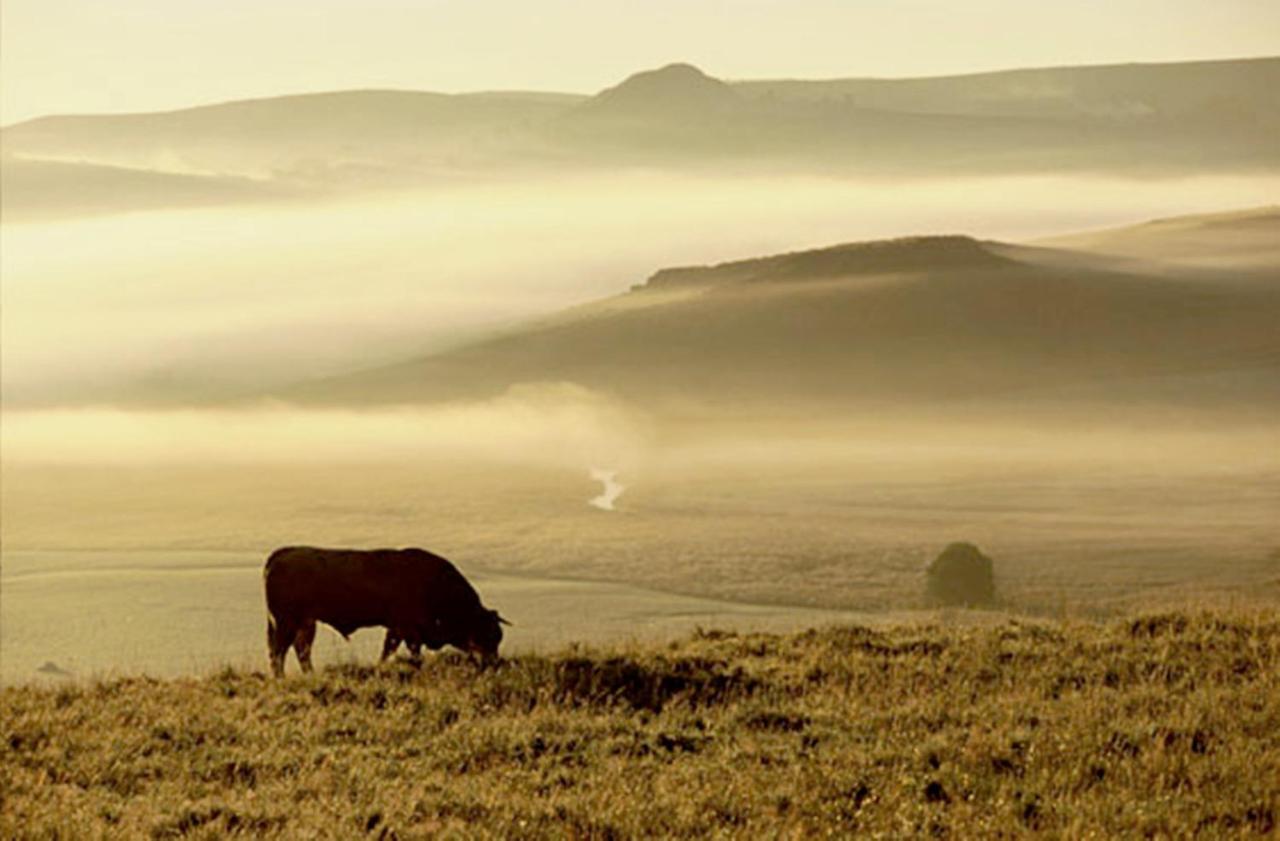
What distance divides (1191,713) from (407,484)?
143 meters

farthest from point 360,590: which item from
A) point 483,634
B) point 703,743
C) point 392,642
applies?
point 703,743

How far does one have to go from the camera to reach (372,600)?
69.1ft

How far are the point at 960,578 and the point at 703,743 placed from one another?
59426mm

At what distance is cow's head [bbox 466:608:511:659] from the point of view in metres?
21.2

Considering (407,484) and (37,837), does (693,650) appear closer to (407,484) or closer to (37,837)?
(37,837)

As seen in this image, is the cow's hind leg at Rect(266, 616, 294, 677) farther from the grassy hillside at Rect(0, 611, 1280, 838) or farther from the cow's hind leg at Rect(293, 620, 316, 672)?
the grassy hillside at Rect(0, 611, 1280, 838)

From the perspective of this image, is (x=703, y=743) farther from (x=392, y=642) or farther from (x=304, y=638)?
(x=304, y=638)

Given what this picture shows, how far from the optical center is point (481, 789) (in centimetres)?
1382

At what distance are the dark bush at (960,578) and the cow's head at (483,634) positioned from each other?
172 feet

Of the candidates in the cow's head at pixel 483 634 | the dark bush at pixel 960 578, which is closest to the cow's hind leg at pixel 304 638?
the cow's head at pixel 483 634

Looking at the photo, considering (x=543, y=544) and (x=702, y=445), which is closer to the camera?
(x=543, y=544)

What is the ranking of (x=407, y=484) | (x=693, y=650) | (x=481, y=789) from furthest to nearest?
(x=407, y=484), (x=693, y=650), (x=481, y=789)

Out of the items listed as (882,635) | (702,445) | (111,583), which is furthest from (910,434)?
(882,635)

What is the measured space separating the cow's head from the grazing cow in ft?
0.05
